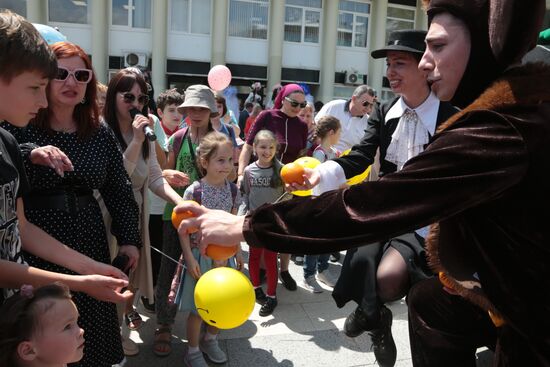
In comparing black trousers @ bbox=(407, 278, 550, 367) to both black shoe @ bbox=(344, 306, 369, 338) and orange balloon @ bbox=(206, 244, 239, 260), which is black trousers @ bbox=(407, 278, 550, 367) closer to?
black shoe @ bbox=(344, 306, 369, 338)

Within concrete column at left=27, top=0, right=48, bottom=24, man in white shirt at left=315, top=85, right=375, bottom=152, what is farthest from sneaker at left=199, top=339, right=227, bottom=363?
concrete column at left=27, top=0, right=48, bottom=24

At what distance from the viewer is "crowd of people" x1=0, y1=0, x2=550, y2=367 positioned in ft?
4.70

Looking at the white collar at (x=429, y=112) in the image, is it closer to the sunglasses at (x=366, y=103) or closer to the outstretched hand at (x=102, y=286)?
the outstretched hand at (x=102, y=286)

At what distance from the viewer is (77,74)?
240cm

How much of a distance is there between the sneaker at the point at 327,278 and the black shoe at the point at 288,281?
16.7 inches

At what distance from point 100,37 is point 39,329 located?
19.3m

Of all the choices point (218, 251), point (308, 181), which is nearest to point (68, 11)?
point (308, 181)

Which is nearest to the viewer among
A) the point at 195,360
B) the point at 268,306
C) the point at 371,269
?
the point at 371,269

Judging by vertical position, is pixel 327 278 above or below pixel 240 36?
below

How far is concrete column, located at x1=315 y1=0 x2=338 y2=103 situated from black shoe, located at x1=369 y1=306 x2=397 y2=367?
19.8 metres

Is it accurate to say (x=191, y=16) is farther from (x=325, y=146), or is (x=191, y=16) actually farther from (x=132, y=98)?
(x=132, y=98)

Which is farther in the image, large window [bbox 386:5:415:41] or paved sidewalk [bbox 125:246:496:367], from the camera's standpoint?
large window [bbox 386:5:415:41]

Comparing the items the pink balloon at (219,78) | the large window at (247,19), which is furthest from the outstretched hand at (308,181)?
the large window at (247,19)

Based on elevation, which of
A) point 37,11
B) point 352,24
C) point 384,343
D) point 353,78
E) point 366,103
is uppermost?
point 352,24
